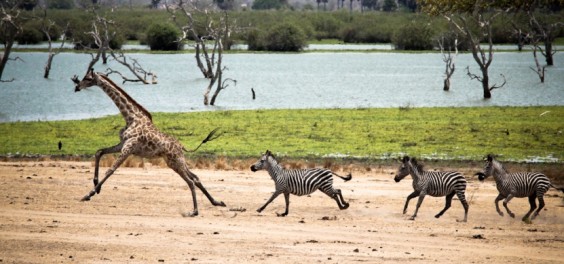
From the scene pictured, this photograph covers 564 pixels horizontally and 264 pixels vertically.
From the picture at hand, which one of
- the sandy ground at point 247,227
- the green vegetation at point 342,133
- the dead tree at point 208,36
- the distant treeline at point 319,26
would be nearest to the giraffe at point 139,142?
the sandy ground at point 247,227

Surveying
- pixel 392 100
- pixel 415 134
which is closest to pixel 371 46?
pixel 392 100

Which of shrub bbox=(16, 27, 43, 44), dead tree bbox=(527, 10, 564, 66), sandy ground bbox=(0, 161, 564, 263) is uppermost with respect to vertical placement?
sandy ground bbox=(0, 161, 564, 263)

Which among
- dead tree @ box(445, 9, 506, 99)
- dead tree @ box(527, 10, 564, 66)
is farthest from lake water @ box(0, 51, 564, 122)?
dead tree @ box(527, 10, 564, 66)

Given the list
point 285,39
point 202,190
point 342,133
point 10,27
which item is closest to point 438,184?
point 202,190

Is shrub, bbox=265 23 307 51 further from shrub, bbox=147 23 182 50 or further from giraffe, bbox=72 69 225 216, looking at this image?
giraffe, bbox=72 69 225 216

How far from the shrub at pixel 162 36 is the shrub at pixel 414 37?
27420mm

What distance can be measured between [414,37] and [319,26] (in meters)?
31.6

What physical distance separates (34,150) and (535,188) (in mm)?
16050

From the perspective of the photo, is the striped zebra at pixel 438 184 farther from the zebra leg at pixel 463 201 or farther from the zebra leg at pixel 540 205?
the zebra leg at pixel 540 205

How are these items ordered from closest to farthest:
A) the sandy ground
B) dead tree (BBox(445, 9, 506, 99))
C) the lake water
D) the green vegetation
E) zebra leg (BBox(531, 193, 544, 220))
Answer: the sandy ground < zebra leg (BBox(531, 193, 544, 220)) < the green vegetation < dead tree (BBox(445, 9, 506, 99)) < the lake water

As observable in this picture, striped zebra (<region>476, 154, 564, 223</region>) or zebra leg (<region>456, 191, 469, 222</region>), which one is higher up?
striped zebra (<region>476, 154, 564, 223</region>)

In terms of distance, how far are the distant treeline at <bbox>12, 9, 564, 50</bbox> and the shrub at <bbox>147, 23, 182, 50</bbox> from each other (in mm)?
3687

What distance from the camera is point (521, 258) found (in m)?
13.8

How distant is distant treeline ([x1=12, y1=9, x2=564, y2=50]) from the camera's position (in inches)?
5000
